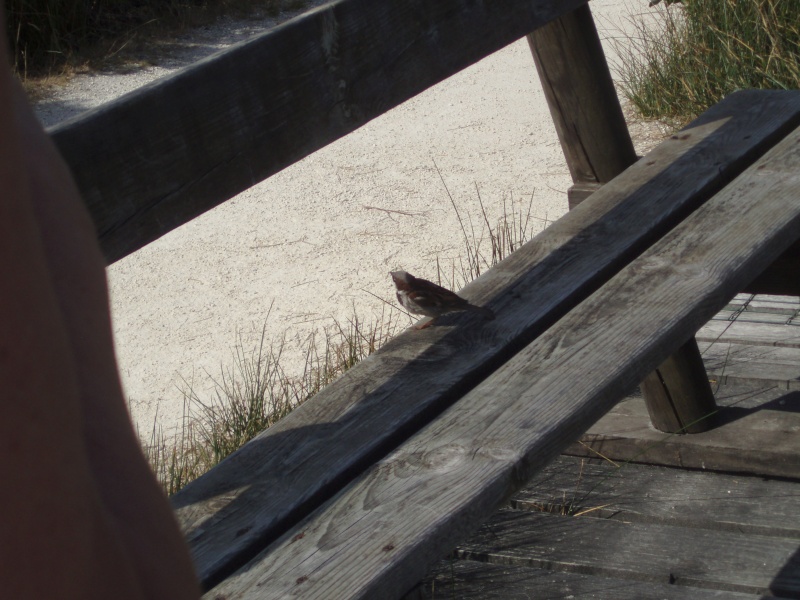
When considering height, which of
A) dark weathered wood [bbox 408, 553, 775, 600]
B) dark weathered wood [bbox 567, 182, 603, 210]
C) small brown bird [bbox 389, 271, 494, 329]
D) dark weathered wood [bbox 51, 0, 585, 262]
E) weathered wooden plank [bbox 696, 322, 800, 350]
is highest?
dark weathered wood [bbox 51, 0, 585, 262]

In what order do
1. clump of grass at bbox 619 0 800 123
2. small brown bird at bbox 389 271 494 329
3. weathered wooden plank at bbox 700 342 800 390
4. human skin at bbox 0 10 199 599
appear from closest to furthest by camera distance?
human skin at bbox 0 10 199 599
small brown bird at bbox 389 271 494 329
weathered wooden plank at bbox 700 342 800 390
clump of grass at bbox 619 0 800 123

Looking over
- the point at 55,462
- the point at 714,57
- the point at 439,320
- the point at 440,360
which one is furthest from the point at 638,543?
the point at 714,57

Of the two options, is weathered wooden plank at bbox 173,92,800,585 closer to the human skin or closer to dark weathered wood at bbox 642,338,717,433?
dark weathered wood at bbox 642,338,717,433

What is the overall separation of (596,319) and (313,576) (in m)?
0.88

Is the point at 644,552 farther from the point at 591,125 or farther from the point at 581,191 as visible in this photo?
the point at 591,125

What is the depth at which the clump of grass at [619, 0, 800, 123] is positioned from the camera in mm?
6512

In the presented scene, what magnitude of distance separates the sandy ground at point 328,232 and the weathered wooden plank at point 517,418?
3.09 metres

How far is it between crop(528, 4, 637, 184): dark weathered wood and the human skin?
2.65 meters

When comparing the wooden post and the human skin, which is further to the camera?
the wooden post

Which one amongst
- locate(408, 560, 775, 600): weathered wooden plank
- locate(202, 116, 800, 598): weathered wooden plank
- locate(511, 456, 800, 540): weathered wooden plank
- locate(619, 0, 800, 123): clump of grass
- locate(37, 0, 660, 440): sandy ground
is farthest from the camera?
locate(619, 0, 800, 123): clump of grass

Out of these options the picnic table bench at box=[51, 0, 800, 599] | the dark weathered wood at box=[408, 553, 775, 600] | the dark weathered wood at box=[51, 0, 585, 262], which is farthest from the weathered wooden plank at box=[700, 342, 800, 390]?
the dark weathered wood at box=[51, 0, 585, 262]

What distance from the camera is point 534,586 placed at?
262 cm

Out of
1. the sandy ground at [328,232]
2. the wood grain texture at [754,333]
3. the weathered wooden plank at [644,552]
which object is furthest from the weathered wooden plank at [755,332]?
the sandy ground at [328,232]

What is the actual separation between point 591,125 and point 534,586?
140 cm
